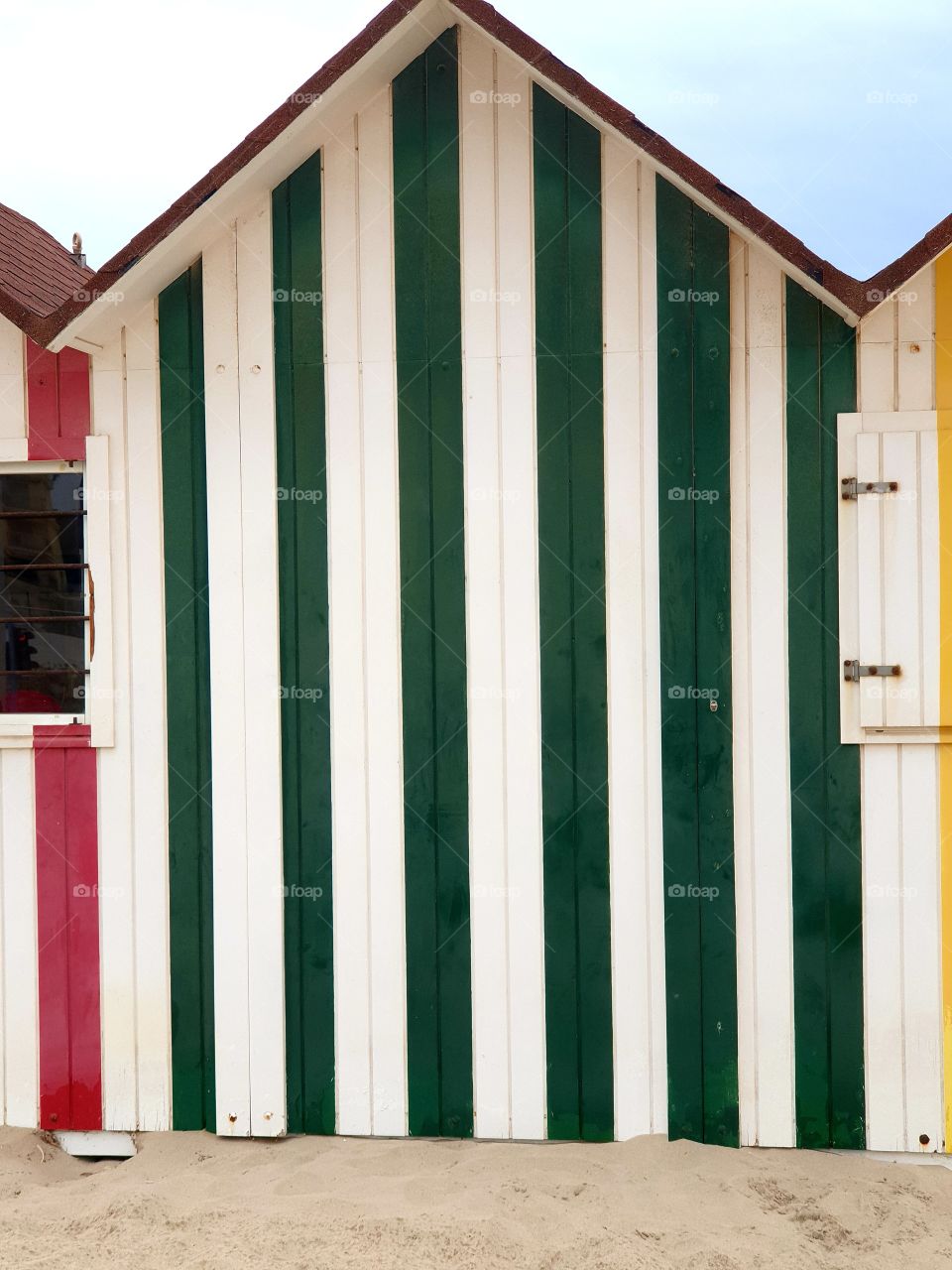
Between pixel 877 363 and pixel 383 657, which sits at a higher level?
pixel 877 363

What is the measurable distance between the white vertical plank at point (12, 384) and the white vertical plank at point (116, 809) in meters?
0.29

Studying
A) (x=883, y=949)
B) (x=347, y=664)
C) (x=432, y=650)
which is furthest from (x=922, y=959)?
(x=347, y=664)

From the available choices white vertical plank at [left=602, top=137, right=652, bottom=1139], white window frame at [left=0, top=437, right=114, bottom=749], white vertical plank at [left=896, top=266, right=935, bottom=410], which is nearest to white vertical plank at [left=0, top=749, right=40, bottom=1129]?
white window frame at [left=0, top=437, right=114, bottom=749]

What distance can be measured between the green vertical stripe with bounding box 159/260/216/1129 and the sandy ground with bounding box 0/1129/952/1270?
0.33 meters

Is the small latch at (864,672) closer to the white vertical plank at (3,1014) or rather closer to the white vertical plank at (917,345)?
the white vertical plank at (917,345)

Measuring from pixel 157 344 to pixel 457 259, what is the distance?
1166 millimetres

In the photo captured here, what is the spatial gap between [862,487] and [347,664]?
1.94 meters

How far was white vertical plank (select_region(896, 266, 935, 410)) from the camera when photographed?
12.2 feet

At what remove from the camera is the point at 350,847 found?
394 centimetres

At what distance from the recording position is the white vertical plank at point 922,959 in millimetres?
3740

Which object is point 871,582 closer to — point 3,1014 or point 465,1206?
point 465,1206

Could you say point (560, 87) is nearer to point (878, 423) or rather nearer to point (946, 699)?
point (878, 423)

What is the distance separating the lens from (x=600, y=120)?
3553 millimetres

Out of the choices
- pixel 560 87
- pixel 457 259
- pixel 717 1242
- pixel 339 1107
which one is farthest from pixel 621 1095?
pixel 560 87
